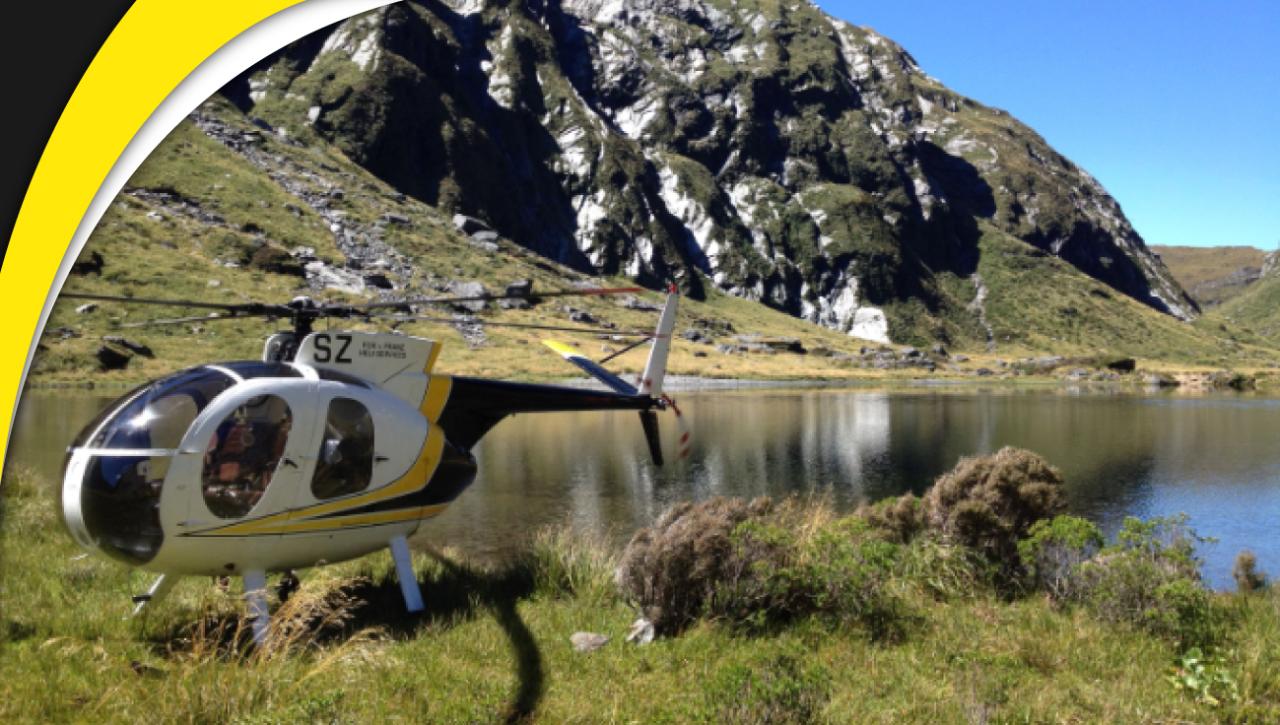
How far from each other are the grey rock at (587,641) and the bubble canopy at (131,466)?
360cm

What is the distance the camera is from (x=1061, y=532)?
8172 millimetres

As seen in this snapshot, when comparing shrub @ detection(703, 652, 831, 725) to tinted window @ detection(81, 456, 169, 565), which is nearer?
shrub @ detection(703, 652, 831, 725)

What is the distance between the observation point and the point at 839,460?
29750mm

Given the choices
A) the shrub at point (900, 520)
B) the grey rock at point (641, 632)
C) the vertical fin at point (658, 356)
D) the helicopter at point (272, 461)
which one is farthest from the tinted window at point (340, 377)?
the shrub at point (900, 520)

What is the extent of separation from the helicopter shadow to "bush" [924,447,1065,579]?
5578mm

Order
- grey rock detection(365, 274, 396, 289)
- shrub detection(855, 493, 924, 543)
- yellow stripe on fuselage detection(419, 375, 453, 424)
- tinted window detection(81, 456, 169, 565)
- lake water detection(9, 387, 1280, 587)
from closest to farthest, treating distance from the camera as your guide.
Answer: tinted window detection(81, 456, 169, 565), yellow stripe on fuselage detection(419, 375, 453, 424), shrub detection(855, 493, 924, 543), lake water detection(9, 387, 1280, 587), grey rock detection(365, 274, 396, 289)

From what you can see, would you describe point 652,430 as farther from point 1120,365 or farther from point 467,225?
point 1120,365

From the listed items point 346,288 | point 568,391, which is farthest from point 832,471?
point 346,288

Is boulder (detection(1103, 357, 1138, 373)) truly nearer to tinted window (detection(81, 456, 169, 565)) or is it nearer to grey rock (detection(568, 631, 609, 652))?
grey rock (detection(568, 631, 609, 652))

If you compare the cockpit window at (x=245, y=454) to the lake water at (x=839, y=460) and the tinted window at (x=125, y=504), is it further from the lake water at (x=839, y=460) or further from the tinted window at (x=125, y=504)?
the lake water at (x=839, y=460)

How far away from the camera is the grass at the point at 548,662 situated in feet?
15.6

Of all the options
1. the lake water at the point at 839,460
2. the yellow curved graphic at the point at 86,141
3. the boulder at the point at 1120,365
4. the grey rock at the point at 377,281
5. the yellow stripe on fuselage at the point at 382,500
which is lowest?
the lake water at the point at 839,460

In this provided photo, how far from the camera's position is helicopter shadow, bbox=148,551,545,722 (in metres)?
5.26

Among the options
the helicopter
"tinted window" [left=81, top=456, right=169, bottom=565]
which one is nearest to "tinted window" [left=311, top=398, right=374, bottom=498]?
the helicopter
